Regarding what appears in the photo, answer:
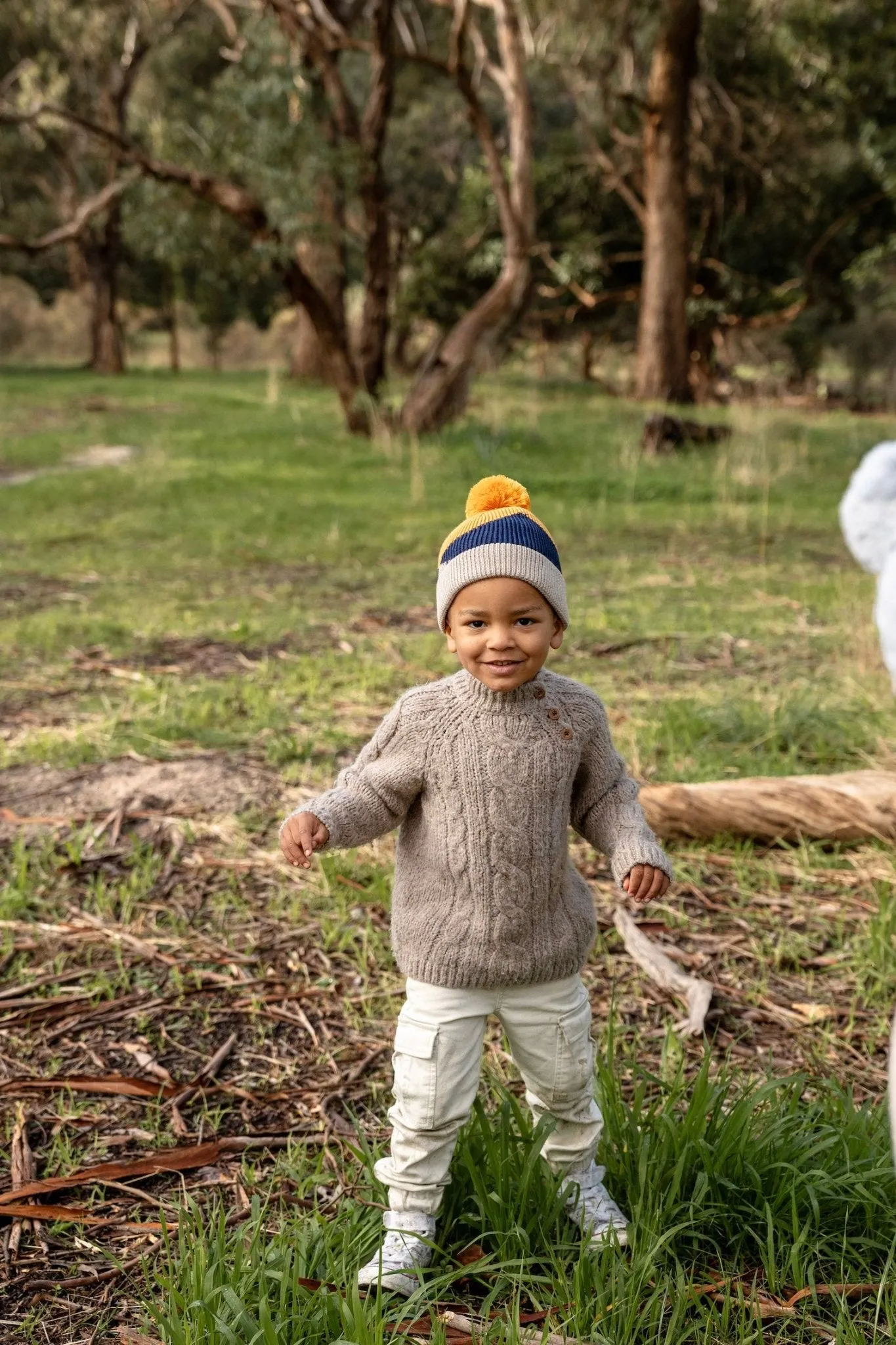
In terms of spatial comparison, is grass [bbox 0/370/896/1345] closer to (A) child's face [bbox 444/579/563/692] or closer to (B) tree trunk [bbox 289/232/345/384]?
(A) child's face [bbox 444/579/563/692]

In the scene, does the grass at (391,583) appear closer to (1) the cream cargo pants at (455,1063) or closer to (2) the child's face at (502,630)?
(1) the cream cargo pants at (455,1063)

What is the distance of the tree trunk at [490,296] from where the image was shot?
13.1m

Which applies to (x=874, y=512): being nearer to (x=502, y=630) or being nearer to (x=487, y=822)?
(x=502, y=630)

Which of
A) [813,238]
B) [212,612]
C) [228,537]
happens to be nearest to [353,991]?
[212,612]

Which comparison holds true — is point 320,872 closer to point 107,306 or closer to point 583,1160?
Result: point 583,1160

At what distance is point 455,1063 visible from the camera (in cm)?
206

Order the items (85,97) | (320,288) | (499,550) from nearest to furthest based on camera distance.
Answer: (499,550) < (320,288) < (85,97)

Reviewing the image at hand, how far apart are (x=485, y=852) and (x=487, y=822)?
0.17 feet

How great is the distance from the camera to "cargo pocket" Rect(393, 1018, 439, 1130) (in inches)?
80.2

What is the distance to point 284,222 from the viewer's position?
12.4 metres

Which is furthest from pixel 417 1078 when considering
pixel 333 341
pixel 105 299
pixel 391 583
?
pixel 105 299

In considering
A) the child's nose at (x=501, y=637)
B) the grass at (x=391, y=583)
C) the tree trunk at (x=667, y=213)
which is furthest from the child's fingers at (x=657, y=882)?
the tree trunk at (x=667, y=213)

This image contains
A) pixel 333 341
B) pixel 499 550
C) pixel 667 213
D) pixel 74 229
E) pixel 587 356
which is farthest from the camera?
pixel 587 356

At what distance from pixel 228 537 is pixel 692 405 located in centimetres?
1077
